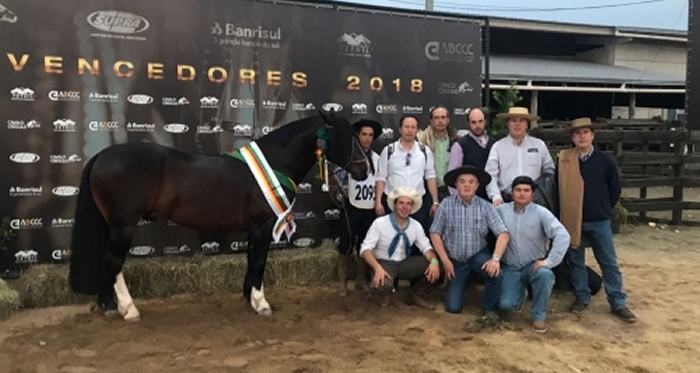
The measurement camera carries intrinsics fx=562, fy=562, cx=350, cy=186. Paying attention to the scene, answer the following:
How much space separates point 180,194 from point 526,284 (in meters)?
2.86

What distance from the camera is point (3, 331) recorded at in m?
4.14

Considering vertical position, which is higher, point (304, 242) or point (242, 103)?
point (242, 103)

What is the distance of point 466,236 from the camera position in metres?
4.55

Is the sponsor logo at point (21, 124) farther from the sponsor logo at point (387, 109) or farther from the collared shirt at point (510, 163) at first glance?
the collared shirt at point (510, 163)

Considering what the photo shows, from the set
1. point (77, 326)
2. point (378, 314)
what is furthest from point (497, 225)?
point (77, 326)

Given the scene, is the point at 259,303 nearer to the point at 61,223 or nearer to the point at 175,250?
the point at 175,250

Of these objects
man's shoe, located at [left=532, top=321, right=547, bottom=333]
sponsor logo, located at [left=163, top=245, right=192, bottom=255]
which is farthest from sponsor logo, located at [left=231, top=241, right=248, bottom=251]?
man's shoe, located at [left=532, top=321, right=547, bottom=333]

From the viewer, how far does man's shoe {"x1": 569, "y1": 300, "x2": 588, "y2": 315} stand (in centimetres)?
469

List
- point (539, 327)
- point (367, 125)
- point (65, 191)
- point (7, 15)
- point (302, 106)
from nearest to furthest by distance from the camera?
1. point (539, 327)
2. point (7, 15)
3. point (367, 125)
4. point (65, 191)
5. point (302, 106)

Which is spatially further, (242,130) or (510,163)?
(242,130)

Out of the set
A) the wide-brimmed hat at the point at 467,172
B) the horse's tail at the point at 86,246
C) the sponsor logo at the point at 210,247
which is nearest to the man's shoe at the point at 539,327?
the wide-brimmed hat at the point at 467,172

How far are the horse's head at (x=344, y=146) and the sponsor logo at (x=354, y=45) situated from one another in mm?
1777

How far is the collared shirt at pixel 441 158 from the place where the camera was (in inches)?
206

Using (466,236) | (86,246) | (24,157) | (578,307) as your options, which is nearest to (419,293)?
(466,236)
